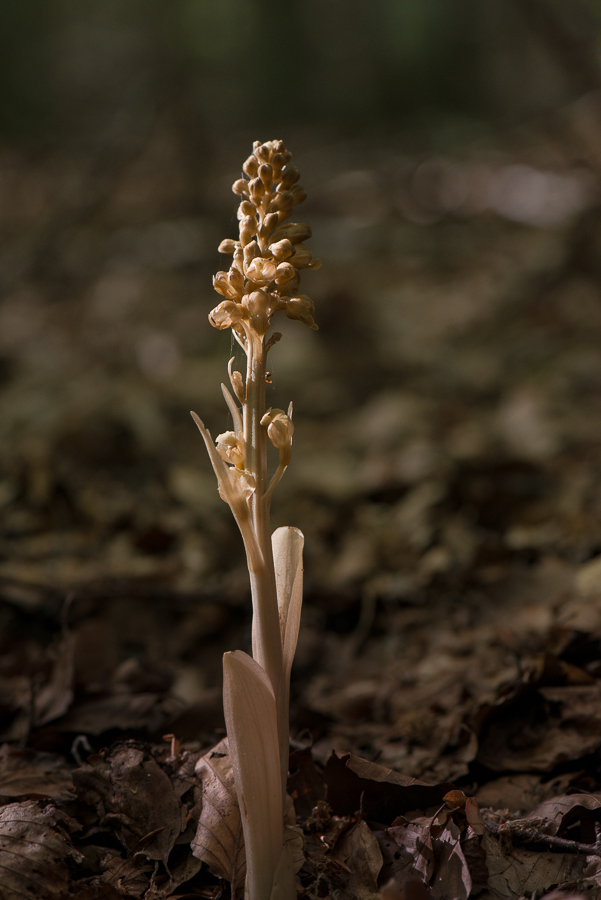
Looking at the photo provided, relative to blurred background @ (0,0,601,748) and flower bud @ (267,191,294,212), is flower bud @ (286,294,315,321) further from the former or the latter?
blurred background @ (0,0,601,748)

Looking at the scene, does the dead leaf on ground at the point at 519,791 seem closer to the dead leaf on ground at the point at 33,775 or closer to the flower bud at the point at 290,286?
the dead leaf on ground at the point at 33,775

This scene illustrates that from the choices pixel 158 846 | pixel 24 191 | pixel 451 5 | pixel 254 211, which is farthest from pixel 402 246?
pixel 451 5

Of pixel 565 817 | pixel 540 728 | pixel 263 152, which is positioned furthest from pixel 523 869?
pixel 263 152

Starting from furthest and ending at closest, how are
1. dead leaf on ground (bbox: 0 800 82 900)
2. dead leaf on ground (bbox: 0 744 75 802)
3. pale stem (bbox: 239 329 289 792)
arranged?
dead leaf on ground (bbox: 0 744 75 802), pale stem (bbox: 239 329 289 792), dead leaf on ground (bbox: 0 800 82 900)

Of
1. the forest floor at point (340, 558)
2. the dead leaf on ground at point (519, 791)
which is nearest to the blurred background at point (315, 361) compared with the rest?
the forest floor at point (340, 558)

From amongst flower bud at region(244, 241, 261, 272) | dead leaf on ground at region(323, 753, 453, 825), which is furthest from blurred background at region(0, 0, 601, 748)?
dead leaf on ground at region(323, 753, 453, 825)

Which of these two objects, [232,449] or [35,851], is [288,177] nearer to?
[232,449]
